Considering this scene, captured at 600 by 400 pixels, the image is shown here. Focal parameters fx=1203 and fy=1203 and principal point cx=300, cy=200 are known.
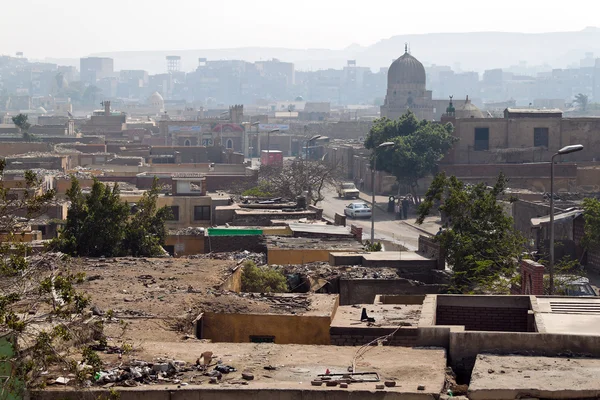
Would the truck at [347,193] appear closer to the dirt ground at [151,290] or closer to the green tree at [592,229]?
the green tree at [592,229]

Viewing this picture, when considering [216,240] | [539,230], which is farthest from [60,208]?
[539,230]

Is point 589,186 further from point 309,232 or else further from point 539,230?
point 309,232

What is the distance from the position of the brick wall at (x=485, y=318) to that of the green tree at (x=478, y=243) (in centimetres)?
604

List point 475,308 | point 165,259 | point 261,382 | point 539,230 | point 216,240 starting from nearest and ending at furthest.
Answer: point 261,382
point 475,308
point 165,259
point 216,240
point 539,230

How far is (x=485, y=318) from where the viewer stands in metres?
14.6

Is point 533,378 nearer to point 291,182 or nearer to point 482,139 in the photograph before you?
point 291,182

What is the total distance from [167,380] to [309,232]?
17.4m

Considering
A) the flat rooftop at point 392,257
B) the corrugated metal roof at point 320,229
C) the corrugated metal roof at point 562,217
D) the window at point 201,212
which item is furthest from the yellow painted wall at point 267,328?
the window at point 201,212

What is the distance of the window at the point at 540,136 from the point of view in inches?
2304

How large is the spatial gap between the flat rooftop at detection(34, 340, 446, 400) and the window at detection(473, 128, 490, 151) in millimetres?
46283

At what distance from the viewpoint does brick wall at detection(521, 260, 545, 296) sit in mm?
18391

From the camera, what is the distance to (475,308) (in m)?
14.6

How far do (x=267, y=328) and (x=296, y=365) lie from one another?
2.71m

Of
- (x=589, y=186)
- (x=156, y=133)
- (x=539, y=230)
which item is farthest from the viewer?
(x=156, y=133)
